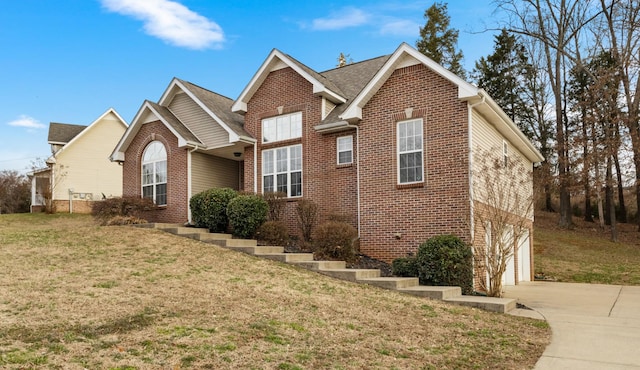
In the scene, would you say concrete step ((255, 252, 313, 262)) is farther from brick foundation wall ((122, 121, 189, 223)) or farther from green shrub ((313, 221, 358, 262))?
brick foundation wall ((122, 121, 189, 223))

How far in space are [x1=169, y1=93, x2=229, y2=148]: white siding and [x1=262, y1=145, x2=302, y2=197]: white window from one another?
6.10 ft

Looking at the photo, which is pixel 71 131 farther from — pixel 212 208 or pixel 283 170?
pixel 283 170

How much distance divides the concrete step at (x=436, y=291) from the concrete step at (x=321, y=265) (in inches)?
85.9

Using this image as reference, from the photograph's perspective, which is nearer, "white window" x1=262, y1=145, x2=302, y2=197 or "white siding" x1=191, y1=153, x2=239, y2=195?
"white window" x1=262, y1=145, x2=302, y2=197

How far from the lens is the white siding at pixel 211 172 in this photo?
1811cm

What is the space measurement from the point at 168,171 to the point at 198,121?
2211 mm

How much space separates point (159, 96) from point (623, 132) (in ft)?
82.8

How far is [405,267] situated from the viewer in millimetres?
12273

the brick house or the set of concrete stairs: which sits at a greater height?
the brick house

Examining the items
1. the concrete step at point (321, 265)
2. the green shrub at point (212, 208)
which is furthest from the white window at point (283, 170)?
the concrete step at point (321, 265)

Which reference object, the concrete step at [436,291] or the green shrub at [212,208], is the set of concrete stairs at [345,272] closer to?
the concrete step at [436,291]

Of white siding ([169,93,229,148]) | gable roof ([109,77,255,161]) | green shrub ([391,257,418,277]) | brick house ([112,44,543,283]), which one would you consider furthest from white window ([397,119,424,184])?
white siding ([169,93,229,148])

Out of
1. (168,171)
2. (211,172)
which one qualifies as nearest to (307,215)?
(211,172)

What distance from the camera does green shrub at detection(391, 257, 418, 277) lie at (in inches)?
479
